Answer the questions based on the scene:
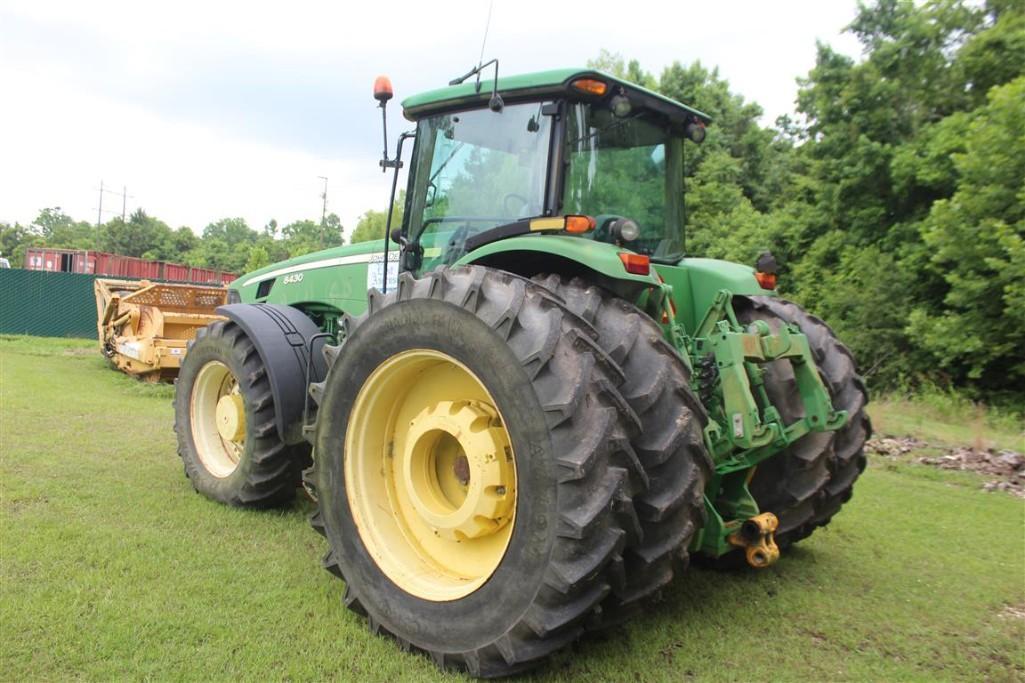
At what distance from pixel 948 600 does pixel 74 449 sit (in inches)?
235

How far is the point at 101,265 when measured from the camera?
24281 millimetres

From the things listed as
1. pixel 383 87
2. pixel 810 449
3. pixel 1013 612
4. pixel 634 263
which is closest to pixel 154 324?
pixel 383 87

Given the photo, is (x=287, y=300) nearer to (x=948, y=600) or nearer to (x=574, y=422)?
(x=574, y=422)

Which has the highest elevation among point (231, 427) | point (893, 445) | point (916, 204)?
point (916, 204)

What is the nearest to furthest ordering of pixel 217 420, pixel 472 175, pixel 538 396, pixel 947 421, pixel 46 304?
pixel 538 396, pixel 472 175, pixel 217 420, pixel 947 421, pixel 46 304

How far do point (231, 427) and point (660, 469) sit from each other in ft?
10.2

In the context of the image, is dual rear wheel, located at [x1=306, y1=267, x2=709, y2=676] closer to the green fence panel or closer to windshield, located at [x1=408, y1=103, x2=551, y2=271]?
windshield, located at [x1=408, y1=103, x2=551, y2=271]

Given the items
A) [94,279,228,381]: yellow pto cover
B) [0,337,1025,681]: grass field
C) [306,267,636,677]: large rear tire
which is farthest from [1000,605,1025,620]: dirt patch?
[94,279,228,381]: yellow pto cover

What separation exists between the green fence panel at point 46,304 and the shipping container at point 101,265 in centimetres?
523

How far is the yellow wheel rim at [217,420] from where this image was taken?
4750mm

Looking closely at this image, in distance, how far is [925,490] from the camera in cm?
585

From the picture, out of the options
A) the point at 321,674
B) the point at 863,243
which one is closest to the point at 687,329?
the point at 321,674

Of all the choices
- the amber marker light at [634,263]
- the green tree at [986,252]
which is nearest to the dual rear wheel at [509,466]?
the amber marker light at [634,263]

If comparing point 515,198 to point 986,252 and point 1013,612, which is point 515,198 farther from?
point 986,252
